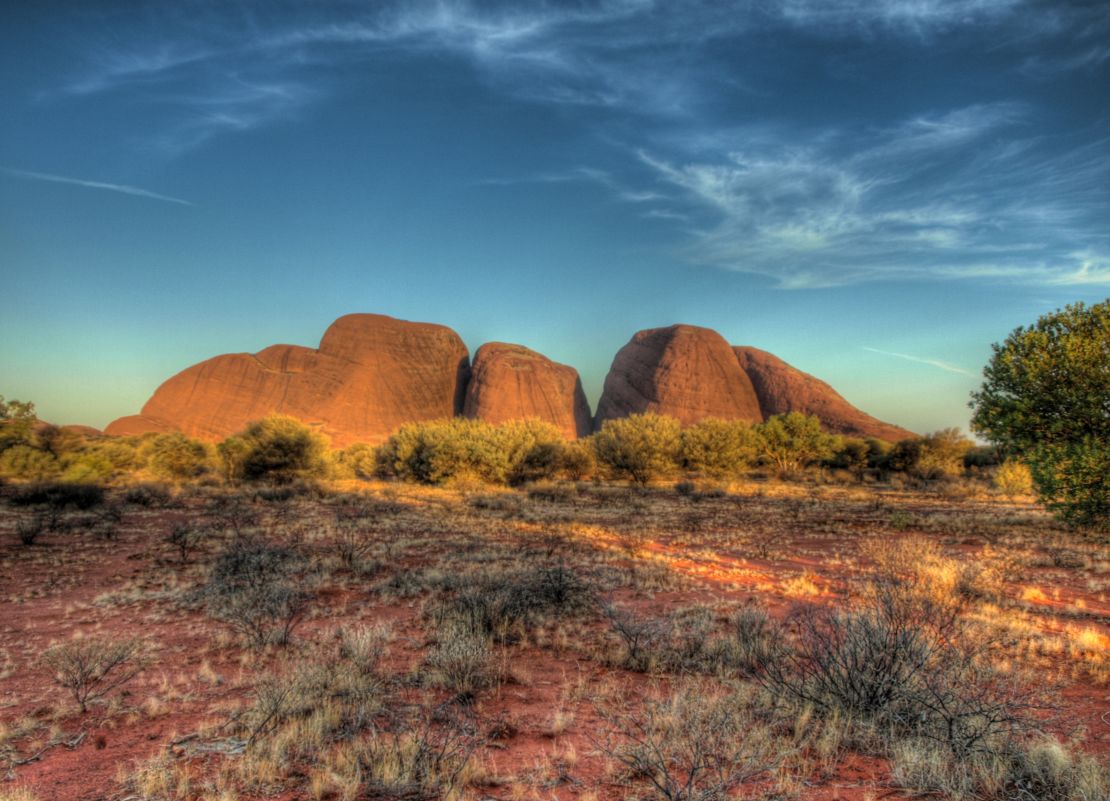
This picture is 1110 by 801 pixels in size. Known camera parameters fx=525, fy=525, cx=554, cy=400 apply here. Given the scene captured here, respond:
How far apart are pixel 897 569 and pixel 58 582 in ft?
51.8

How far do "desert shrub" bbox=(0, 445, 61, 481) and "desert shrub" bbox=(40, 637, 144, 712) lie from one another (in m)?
24.7

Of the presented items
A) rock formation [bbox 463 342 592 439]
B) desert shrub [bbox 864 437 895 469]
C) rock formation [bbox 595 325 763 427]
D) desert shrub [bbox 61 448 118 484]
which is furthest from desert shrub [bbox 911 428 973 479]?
desert shrub [bbox 61 448 118 484]

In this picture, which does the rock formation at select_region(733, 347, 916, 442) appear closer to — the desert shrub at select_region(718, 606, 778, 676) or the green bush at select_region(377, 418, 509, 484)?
the green bush at select_region(377, 418, 509, 484)

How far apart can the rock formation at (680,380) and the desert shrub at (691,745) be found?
66.4m

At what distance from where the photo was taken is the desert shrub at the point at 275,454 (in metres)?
30.1

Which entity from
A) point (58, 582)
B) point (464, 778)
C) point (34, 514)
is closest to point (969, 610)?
point (464, 778)

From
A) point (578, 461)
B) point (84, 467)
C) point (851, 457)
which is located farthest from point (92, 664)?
point (851, 457)

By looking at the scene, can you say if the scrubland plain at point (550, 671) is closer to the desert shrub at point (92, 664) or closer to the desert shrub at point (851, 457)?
the desert shrub at point (92, 664)

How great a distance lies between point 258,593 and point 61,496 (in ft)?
55.3

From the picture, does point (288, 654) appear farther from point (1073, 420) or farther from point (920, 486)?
point (920, 486)

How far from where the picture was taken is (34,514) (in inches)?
666

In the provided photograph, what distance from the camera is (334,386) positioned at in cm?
6838

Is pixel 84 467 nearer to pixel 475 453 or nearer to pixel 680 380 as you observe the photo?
pixel 475 453

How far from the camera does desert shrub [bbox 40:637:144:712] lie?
5012 mm
